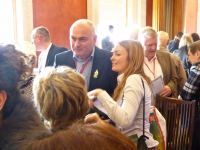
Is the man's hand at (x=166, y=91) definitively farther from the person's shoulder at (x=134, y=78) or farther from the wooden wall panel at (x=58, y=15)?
the wooden wall panel at (x=58, y=15)

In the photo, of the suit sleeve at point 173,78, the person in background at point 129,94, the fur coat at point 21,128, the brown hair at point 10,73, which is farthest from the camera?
the suit sleeve at point 173,78

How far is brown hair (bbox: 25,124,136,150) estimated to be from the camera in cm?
44

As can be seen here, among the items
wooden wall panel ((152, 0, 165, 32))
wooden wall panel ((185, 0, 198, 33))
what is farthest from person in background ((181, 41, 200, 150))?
wooden wall panel ((152, 0, 165, 32))

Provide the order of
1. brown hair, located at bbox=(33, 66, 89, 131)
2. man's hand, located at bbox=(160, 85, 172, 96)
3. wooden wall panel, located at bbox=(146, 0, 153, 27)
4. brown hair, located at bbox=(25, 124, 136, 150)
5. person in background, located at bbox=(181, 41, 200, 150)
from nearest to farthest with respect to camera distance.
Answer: brown hair, located at bbox=(25, 124, 136, 150), brown hair, located at bbox=(33, 66, 89, 131), person in background, located at bbox=(181, 41, 200, 150), man's hand, located at bbox=(160, 85, 172, 96), wooden wall panel, located at bbox=(146, 0, 153, 27)

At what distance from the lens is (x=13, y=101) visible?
0.86 m

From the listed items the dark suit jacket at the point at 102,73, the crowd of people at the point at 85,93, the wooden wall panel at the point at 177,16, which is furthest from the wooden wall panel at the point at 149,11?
the dark suit jacket at the point at 102,73

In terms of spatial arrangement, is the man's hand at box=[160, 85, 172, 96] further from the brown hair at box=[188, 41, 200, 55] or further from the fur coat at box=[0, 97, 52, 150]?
the fur coat at box=[0, 97, 52, 150]

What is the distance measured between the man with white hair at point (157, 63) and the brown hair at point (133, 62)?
768 millimetres

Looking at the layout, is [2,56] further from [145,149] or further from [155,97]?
[155,97]

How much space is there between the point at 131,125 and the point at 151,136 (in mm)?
175

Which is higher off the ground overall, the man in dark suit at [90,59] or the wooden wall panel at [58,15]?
the wooden wall panel at [58,15]

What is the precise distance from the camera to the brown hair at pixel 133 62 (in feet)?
5.16

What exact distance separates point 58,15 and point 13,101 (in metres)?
5.07

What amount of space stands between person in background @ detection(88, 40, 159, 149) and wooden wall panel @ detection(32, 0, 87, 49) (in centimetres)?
403
